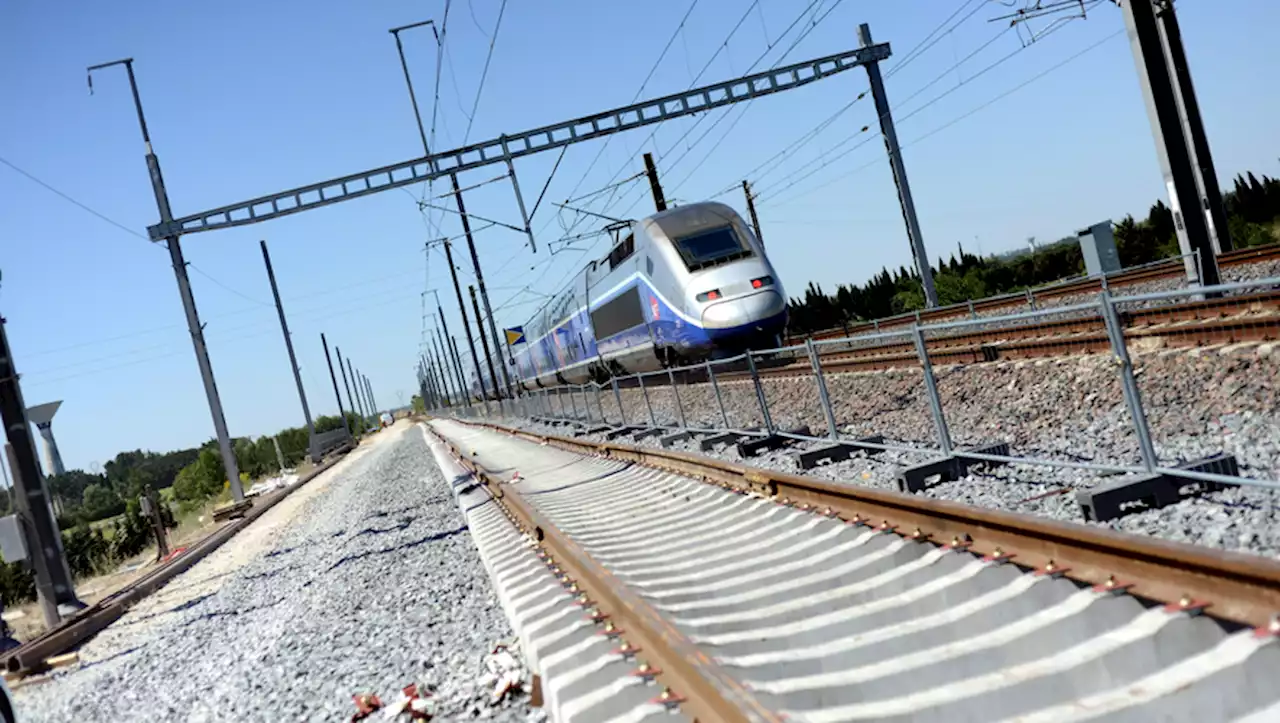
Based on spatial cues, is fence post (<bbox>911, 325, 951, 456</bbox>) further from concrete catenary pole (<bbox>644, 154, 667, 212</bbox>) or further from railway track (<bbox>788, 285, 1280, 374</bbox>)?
concrete catenary pole (<bbox>644, 154, 667, 212</bbox>)

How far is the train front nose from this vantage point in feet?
68.4

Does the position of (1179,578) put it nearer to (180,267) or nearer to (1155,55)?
(1155,55)

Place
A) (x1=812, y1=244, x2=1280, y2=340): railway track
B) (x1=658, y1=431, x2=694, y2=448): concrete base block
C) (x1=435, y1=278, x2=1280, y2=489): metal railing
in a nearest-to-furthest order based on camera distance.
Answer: (x1=435, y1=278, x2=1280, y2=489): metal railing → (x1=658, y1=431, x2=694, y2=448): concrete base block → (x1=812, y1=244, x2=1280, y2=340): railway track

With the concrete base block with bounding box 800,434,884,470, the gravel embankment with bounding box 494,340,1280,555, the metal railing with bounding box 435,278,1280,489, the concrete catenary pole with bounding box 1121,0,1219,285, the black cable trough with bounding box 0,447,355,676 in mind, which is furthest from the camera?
the concrete catenary pole with bounding box 1121,0,1219,285

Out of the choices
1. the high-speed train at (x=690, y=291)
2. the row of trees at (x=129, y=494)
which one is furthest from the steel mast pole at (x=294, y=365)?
the high-speed train at (x=690, y=291)

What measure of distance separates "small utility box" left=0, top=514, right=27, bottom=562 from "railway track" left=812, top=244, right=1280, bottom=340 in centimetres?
1246

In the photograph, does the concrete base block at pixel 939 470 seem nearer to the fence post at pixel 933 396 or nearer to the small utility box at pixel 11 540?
the fence post at pixel 933 396

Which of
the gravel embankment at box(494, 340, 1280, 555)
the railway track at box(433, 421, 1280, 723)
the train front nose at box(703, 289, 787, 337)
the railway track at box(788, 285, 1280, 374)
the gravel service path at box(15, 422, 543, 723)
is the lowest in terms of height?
the gravel service path at box(15, 422, 543, 723)

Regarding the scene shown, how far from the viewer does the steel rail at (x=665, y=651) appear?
340 cm

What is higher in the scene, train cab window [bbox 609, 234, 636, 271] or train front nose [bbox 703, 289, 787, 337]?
train cab window [bbox 609, 234, 636, 271]

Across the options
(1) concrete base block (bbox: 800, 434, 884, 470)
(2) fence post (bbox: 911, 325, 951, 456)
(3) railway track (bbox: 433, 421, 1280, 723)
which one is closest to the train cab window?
(1) concrete base block (bbox: 800, 434, 884, 470)

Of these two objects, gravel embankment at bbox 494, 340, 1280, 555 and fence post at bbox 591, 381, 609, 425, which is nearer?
gravel embankment at bbox 494, 340, 1280, 555

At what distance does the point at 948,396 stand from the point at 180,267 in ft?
62.4

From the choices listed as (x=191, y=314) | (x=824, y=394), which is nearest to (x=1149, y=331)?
(x=824, y=394)
